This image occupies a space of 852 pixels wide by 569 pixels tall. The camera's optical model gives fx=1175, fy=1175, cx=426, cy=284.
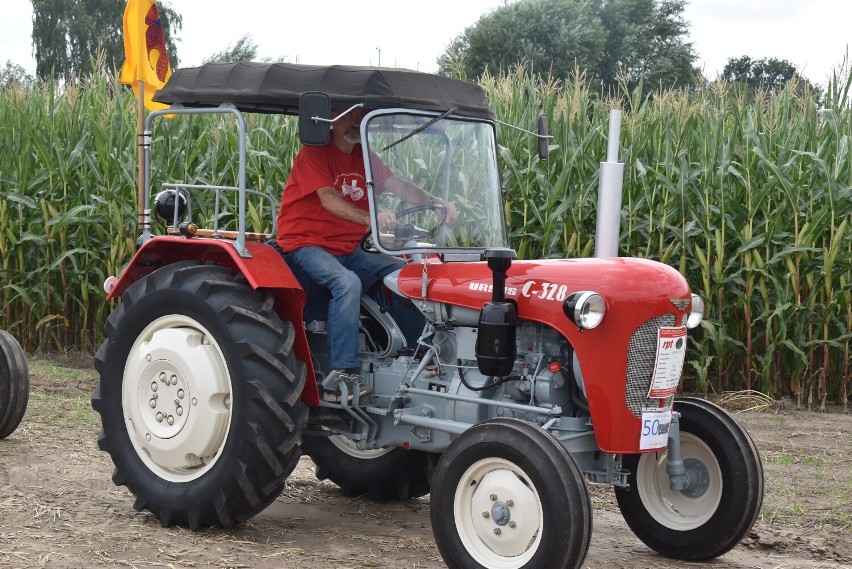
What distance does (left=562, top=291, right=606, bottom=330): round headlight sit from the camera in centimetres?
460

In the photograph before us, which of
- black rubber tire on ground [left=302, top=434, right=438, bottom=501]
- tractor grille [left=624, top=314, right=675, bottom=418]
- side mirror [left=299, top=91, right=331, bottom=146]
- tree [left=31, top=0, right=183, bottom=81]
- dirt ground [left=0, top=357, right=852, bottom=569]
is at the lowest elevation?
dirt ground [left=0, top=357, right=852, bottom=569]

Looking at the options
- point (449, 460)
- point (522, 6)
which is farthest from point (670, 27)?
point (449, 460)

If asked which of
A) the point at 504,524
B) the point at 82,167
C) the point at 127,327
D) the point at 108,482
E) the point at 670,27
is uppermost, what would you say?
the point at 670,27

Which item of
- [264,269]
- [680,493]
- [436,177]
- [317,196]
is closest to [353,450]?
[264,269]

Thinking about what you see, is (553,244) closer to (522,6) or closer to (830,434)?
(830,434)

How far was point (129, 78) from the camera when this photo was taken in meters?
8.01

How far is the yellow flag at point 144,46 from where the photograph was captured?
792cm

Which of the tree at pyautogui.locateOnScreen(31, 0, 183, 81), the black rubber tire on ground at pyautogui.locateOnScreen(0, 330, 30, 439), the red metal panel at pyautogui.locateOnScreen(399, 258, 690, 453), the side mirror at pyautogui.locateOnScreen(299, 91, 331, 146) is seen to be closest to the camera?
the red metal panel at pyautogui.locateOnScreen(399, 258, 690, 453)

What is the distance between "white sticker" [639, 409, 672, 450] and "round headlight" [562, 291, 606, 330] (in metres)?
0.46

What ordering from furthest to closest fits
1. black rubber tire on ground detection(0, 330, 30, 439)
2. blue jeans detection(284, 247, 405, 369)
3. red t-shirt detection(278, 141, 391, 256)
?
black rubber tire on ground detection(0, 330, 30, 439) → red t-shirt detection(278, 141, 391, 256) → blue jeans detection(284, 247, 405, 369)

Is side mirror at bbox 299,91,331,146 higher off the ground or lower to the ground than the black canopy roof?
lower

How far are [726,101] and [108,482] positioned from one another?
615 centimetres

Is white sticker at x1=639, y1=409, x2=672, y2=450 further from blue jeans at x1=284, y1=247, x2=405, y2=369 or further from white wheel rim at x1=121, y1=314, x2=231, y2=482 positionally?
white wheel rim at x1=121, y1=314, x2=231, y2=482

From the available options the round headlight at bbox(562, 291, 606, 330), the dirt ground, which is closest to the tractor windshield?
the round headlight at bbox(562, 291, 606, 330)
